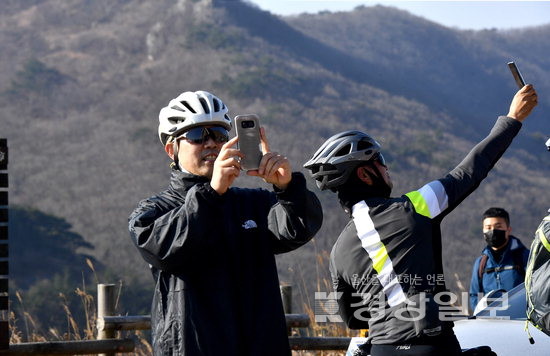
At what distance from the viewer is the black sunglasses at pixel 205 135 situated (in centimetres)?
371

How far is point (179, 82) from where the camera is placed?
84438 mm

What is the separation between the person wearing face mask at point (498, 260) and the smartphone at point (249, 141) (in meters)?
5.96

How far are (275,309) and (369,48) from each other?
108 meters

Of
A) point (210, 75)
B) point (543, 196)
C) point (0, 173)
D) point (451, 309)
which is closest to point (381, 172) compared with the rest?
point (451, 309)

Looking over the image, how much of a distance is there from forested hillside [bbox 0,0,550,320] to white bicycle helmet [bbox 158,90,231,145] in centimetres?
4487

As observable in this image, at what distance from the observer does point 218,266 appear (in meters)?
3.49

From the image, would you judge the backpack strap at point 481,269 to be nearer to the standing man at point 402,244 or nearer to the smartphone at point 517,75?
the standing man at point 402,244

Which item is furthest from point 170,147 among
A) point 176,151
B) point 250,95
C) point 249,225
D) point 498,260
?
point 250,95

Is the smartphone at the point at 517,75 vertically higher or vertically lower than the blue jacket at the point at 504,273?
higher

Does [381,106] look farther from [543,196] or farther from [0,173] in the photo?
[0,173]

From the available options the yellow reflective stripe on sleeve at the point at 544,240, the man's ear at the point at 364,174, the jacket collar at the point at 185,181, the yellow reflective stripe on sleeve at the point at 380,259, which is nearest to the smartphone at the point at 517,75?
the yellow reflective stripe on sleeve at the point at 544,240

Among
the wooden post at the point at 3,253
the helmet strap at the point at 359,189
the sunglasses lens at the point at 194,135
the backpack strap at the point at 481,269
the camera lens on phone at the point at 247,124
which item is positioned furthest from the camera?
the backpack strap at the point at 481,269

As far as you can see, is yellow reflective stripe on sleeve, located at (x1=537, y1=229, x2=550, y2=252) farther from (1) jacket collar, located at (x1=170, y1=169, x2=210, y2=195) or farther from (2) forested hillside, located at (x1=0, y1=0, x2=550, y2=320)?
(2) forested hillside, located at (x1=0, y1=0, x2=550, y2=320)

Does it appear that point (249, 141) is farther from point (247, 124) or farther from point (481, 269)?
point (481, 269)
